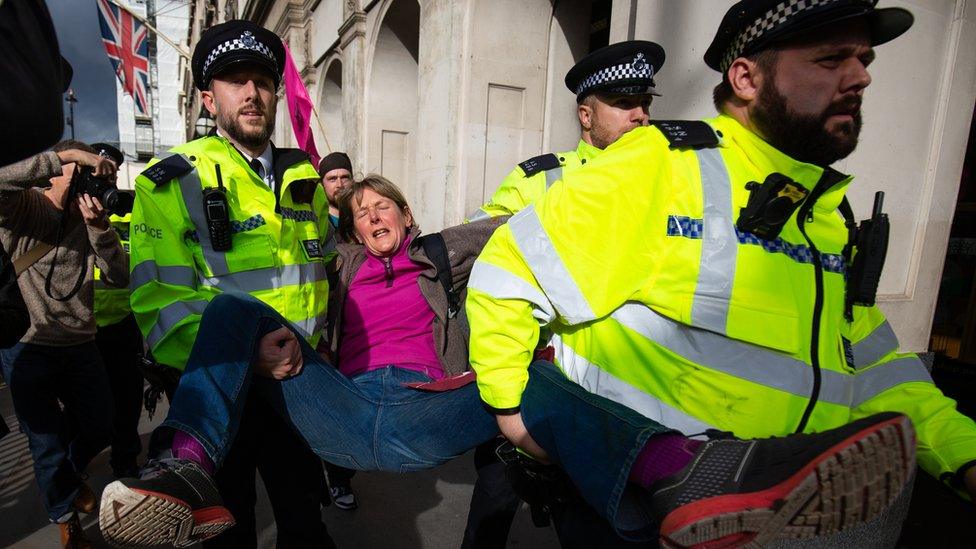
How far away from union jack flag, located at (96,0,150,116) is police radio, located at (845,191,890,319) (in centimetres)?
1538

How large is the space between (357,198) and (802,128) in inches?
71.9

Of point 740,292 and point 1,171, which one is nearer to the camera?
point 740,292

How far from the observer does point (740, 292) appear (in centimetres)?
105

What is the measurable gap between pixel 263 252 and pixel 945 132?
371 cm

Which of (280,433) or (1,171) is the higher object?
(1,171)

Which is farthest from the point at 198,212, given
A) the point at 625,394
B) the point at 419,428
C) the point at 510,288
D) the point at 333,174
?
the point at 333,174

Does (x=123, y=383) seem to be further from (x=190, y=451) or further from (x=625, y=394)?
(x=625, y=394)

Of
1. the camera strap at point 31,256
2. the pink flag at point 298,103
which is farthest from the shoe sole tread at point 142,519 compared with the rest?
the pink flag at point 298,103

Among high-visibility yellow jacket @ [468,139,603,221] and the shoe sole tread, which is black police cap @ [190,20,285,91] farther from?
the shoe sole tread

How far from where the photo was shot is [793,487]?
796 mm

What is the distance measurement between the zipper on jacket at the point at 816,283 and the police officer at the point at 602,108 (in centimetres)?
134

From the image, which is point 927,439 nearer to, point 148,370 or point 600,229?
point 600,229

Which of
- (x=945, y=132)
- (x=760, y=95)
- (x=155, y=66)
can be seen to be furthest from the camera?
(x=155, y=66)

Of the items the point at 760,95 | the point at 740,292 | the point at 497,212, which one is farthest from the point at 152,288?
the point at 760,95
